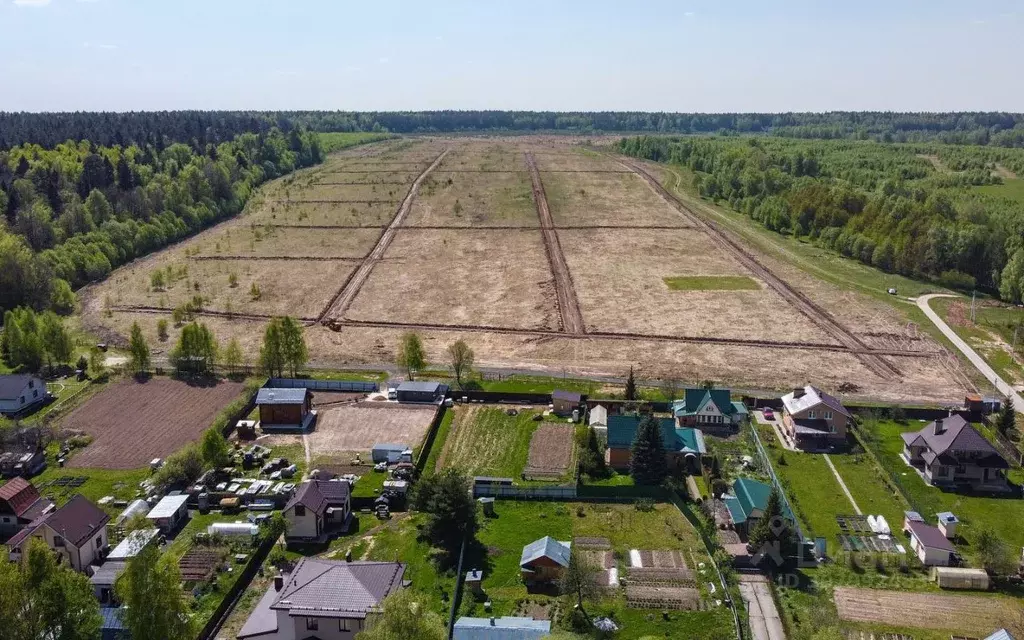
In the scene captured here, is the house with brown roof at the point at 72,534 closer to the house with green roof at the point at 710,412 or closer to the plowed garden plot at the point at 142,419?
the plowed garden plot at the point at 142,419

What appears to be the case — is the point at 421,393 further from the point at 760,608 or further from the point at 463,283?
the point at 463,283

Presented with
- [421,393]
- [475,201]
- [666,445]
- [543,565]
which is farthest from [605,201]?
[543,565]

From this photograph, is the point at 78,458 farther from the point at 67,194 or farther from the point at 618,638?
the point at 67,194

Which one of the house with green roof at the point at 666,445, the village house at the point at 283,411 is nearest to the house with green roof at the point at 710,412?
the house with green roof at the point at 666,445

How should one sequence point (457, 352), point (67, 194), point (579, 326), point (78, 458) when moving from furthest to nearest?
point (67, 194) < point (579, 326) < point (457, 352) < point (78, 458)

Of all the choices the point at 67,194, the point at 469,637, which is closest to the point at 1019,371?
the point at 469,637

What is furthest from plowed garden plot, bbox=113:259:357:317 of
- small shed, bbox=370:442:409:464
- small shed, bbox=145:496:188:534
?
small shed, bbox=145:496:188:534
